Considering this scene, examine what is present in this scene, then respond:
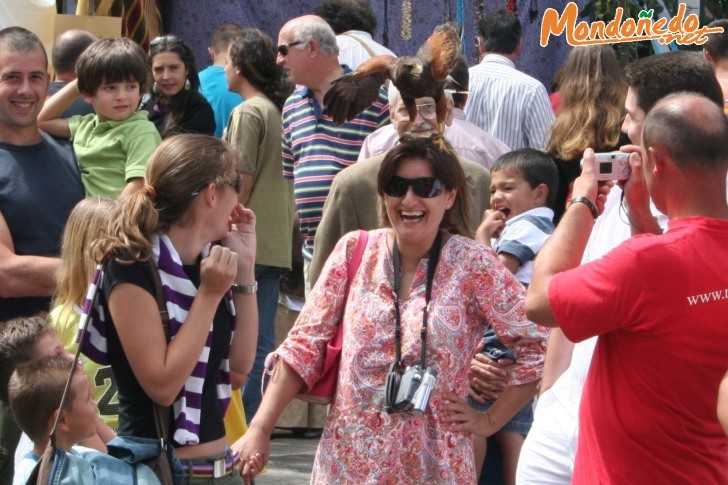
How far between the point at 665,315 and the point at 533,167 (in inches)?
88.8

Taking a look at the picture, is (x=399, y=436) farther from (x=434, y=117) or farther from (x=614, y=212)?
(x=434, y=117)

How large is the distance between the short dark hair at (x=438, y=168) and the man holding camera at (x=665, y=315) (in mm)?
898

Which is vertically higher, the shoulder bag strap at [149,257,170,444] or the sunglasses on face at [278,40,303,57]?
the sunglasses on face at [278,40,303,57]

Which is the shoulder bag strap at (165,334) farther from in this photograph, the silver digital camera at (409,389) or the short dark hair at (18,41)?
the short dark hair at (18,41)

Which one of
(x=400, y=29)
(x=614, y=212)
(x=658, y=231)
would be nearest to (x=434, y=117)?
(x=614, y=212)

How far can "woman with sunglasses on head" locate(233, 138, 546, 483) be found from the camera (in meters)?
3.52

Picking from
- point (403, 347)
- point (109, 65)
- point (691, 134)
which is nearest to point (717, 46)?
point (109, 65)

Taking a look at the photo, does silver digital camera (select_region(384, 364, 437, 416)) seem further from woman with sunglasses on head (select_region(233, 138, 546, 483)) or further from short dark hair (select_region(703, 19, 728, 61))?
A: short dark hair (select_region(703, 19, 728, 61))

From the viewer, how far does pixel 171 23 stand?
907cm

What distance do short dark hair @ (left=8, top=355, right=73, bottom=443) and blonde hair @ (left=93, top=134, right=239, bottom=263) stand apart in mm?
422

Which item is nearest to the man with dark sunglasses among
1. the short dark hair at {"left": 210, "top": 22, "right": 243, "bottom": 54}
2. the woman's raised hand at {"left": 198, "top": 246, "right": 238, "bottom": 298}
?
the woman's raised hand at {"left": 198, "top": 246, "right": 238, "bottom": 298}

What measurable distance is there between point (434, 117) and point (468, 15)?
5.01 metres

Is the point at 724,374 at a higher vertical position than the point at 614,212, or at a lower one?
lower

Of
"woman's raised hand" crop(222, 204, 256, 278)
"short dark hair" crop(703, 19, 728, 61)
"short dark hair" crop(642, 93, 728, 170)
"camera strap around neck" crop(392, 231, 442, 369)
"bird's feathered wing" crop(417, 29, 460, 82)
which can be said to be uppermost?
"short dark hair" crop(703, 19, 728, 61)
